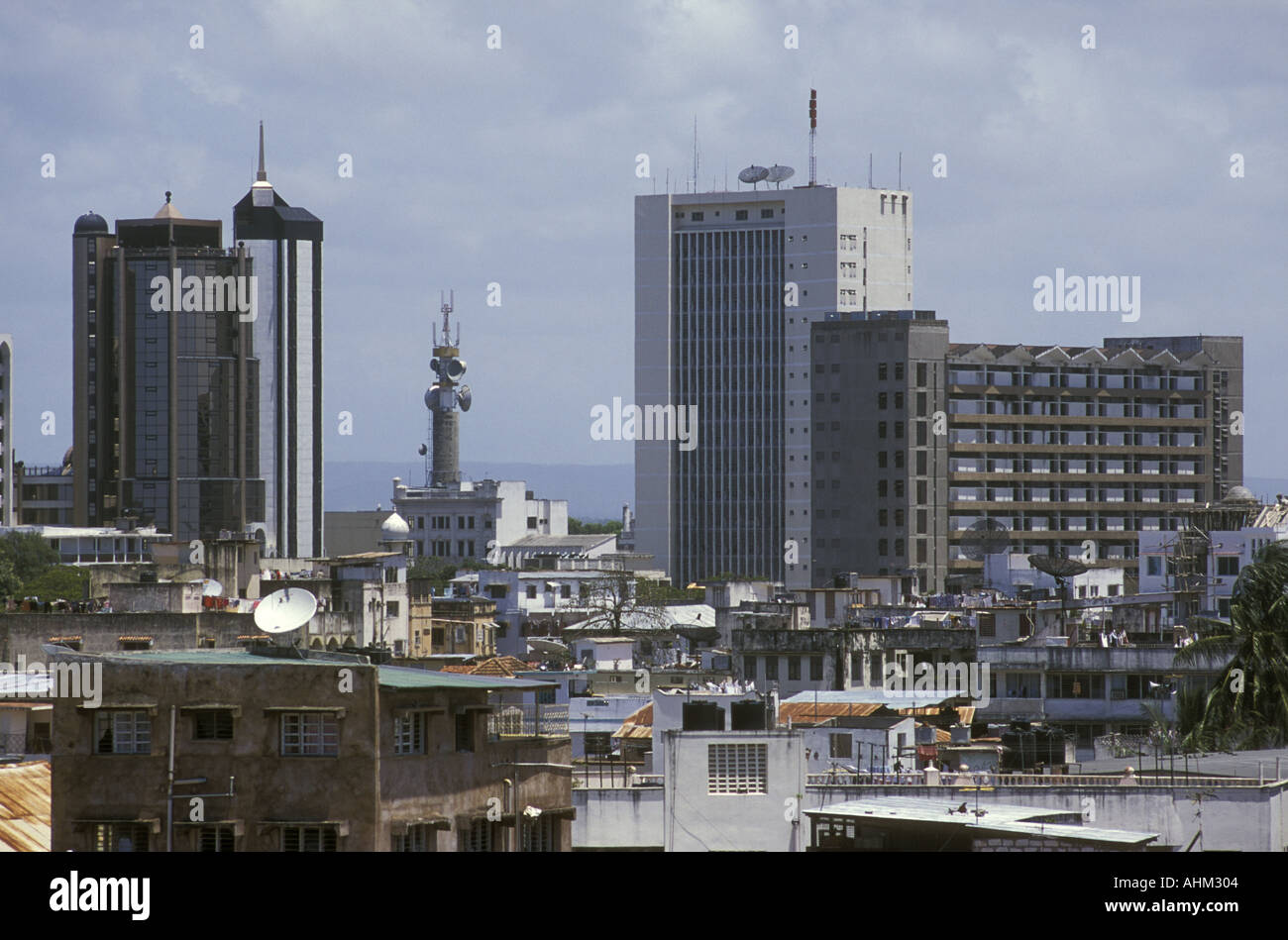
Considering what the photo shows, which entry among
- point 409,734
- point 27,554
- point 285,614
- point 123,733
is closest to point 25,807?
point 123,733

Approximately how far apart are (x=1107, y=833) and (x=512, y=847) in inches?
339

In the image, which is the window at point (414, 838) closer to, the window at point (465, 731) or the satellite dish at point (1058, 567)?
the window at point (465, 731)

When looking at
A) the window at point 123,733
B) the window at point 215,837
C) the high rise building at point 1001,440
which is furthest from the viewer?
the high rise building at point 1001,440

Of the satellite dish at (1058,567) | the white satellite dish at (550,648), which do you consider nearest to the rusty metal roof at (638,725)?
the white satellite dish at (550,648)

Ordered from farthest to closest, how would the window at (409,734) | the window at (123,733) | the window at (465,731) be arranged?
the window at (465,731), the window at (409,734), the window at (123,733)

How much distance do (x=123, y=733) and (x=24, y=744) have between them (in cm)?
1810

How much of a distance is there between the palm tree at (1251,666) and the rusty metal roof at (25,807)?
102 feet

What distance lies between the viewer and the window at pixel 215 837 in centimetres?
2536

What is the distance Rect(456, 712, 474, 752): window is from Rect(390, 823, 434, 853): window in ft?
5.36

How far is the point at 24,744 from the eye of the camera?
4297 centimetres

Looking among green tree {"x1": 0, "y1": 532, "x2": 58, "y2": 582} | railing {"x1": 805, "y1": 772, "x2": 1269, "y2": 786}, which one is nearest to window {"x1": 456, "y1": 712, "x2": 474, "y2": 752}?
railing {"x1": 805, "y1": 772, "x2": 1269, "y2": 786}

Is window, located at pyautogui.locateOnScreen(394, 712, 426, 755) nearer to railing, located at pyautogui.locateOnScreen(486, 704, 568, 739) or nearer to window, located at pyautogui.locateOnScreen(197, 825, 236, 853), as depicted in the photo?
railing, located at pyautogui.locateOnScreen(486, 704, 568, 739)

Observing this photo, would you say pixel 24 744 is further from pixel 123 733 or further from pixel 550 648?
pixel 550 648
